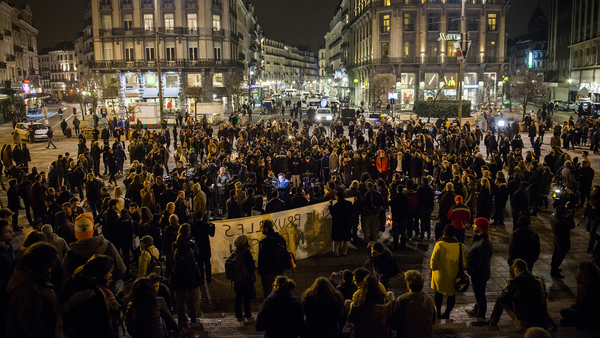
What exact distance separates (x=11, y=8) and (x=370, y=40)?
48.7 m

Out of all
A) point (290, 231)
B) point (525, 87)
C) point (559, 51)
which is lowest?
point (290, 231)

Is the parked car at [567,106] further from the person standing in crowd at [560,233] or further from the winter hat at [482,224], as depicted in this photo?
the winter hat at [482,224]

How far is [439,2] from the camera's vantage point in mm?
59000

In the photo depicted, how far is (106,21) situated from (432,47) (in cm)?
4165

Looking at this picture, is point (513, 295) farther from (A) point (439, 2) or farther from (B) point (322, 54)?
(B) point (322, 54)

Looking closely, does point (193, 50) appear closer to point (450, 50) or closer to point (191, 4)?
point (191, 4)

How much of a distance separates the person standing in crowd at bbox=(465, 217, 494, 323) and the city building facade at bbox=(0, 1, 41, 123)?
58.9m

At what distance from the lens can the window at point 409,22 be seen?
59.9m

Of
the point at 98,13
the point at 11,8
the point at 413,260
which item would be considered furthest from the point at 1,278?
the point at 11,8

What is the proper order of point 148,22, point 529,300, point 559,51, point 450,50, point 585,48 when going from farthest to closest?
point 559,51
point 585,48
point 450,50
point 148,22
point 529,300

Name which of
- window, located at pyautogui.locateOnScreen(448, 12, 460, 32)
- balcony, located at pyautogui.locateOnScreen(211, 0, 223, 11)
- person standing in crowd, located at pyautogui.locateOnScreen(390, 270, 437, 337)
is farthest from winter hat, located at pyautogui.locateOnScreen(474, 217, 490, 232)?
window, located at pyautogui.locateOnScreen(448, 12, 460, 32)

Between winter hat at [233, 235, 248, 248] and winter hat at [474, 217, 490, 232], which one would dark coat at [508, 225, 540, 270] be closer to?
winter hat at [474, 217, 490, 232]

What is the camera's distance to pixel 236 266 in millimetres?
6715

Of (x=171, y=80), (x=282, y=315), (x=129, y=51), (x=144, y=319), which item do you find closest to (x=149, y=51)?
(x=129, y=51)
